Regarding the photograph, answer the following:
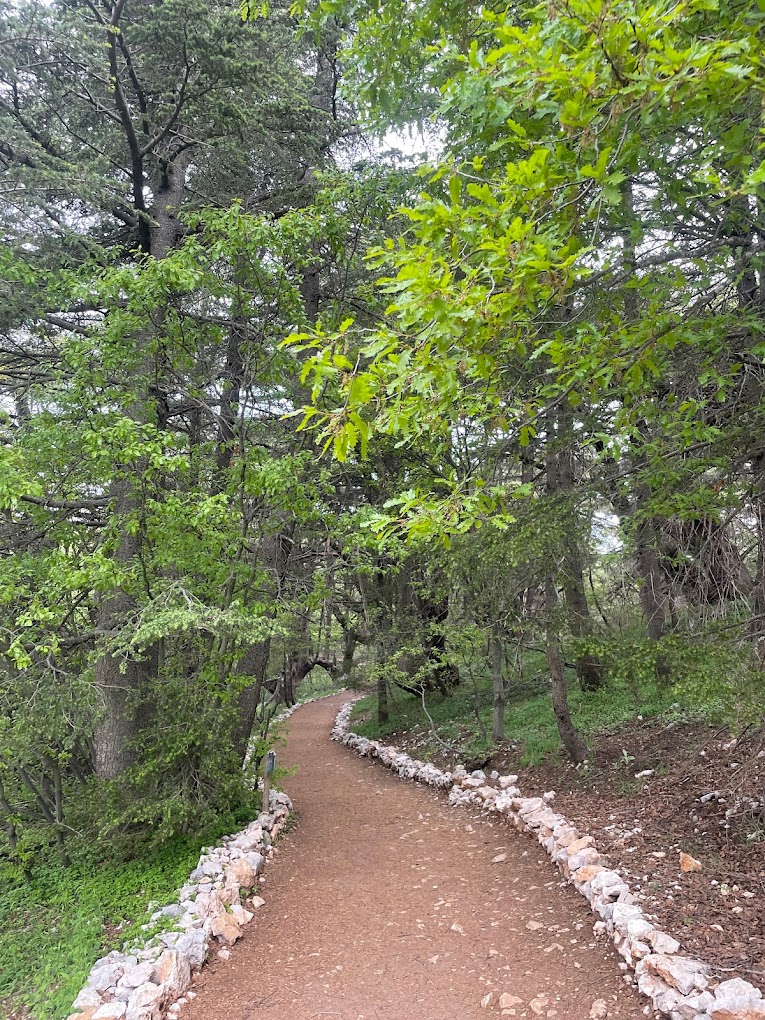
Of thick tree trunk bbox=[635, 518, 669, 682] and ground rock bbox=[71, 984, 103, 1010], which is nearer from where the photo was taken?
ground rock bbox=[71, 984, 103, 1010]

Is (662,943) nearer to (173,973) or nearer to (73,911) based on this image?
(173,973)

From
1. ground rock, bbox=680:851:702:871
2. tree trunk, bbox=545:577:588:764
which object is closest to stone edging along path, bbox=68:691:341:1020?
ground rock, bbox=680:851:702:871

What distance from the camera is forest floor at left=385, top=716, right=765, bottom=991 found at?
3.67 meters

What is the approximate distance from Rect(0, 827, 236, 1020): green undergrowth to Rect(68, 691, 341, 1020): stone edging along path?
153 millimetres

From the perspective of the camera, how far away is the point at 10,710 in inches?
208

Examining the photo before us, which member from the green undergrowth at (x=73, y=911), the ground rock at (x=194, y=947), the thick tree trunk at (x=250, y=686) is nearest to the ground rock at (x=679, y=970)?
the ground rock at (x=194, y=947)

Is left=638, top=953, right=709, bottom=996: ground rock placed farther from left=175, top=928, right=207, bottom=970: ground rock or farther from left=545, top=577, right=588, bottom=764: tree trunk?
left=545, top=577, right=588, bottom=764: tree trunk

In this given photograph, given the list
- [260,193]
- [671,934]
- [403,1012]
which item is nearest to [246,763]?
[403,1012]

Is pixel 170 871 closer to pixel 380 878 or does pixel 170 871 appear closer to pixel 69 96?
pixel 380 878

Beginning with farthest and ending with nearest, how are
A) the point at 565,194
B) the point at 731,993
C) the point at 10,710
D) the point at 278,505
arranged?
1. the point at 278,505
2. the point at 10,710
3. the point at 731,993
4. the point at 565,194

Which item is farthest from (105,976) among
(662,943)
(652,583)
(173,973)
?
(652,583)

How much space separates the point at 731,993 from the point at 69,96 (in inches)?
368

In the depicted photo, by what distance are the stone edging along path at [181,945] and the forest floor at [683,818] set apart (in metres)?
2.93

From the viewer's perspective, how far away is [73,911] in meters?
5.04
